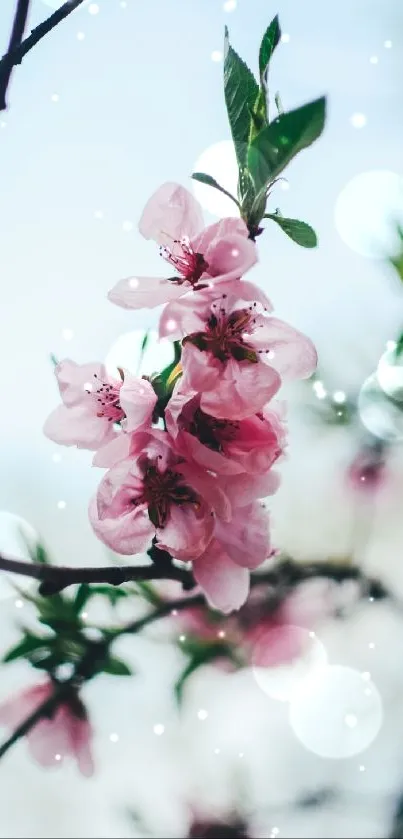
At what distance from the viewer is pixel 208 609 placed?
2.19ft

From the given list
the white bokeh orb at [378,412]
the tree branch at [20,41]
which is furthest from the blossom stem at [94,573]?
the white bokeh orb at [378,412]

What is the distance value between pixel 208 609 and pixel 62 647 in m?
0.15

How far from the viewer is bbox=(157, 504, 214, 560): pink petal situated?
310 millimetres

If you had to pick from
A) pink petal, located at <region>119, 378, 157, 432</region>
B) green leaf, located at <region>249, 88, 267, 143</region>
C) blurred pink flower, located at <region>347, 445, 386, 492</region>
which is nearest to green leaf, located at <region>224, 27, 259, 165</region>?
green leaf, located at <region>249, 88, 267, 143</region>

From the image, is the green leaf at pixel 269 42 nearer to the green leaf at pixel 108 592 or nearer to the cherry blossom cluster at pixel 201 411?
the cherry blossom cluster at pixel 201 411

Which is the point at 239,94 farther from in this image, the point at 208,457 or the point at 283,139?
the point at 208,457

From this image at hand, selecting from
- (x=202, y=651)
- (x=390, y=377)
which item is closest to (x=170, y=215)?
(x=390, y=377)

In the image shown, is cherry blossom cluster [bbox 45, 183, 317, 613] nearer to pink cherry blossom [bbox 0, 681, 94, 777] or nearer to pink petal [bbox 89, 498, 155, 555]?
pink petal [bbox 89, 498, 155, 555]

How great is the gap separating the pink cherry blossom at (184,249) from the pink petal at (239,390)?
35 millimetres

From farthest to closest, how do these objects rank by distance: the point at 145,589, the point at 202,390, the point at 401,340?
the point at 145,589 → the point at 401,340 → the point at 202,390

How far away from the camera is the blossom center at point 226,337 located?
298 millimetres

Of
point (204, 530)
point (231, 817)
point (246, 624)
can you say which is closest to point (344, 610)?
point (246, 624)

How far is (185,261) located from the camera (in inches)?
12.7

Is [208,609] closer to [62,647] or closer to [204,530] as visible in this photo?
[62,647]
